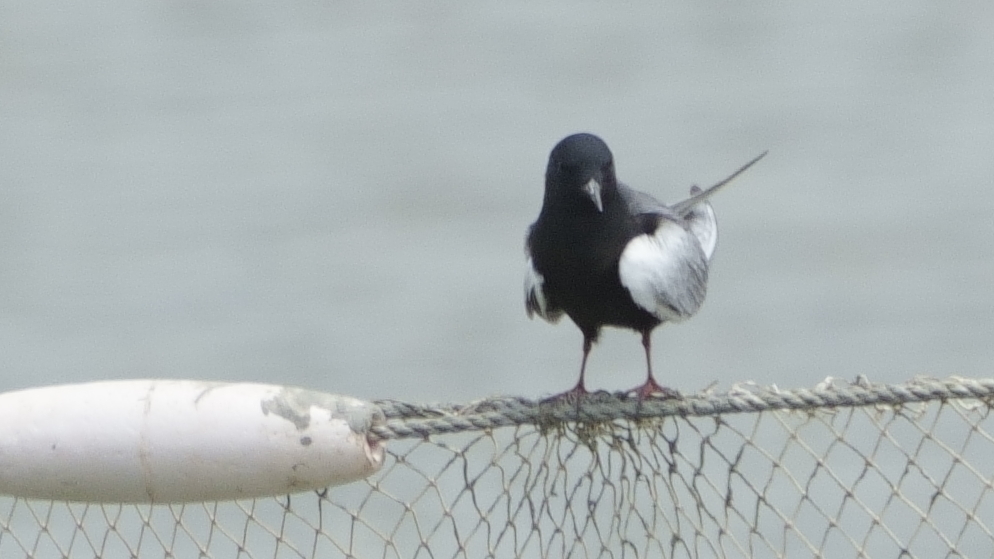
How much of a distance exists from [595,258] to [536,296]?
21 cm

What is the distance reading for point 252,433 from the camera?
97.3 inches

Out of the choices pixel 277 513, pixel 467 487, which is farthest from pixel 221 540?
pixel 467 487

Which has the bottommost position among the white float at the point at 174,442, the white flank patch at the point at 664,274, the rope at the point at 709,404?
the rope at the point at 709,404

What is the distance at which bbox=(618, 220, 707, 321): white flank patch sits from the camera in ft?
12.1

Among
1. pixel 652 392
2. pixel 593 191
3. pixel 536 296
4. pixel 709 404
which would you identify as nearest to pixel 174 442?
pixel 709 404

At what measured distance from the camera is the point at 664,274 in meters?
3.73

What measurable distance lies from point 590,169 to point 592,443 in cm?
85

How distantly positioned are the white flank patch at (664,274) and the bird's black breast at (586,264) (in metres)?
0.02

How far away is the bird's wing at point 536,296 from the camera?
3.79m

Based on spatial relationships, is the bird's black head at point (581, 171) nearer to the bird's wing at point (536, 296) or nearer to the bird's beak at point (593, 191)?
the bird's beak at point (593, 191)

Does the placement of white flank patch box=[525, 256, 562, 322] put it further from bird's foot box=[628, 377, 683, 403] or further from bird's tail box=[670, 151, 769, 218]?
bird's tail box=[670, 151, 769, 218]

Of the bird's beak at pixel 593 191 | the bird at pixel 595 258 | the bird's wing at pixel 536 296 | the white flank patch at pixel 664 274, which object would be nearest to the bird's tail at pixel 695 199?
the white flank patch at pixel 664 274

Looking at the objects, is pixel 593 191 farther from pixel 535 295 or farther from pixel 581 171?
pixel 535 295

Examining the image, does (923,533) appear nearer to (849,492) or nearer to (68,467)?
(849,492)
